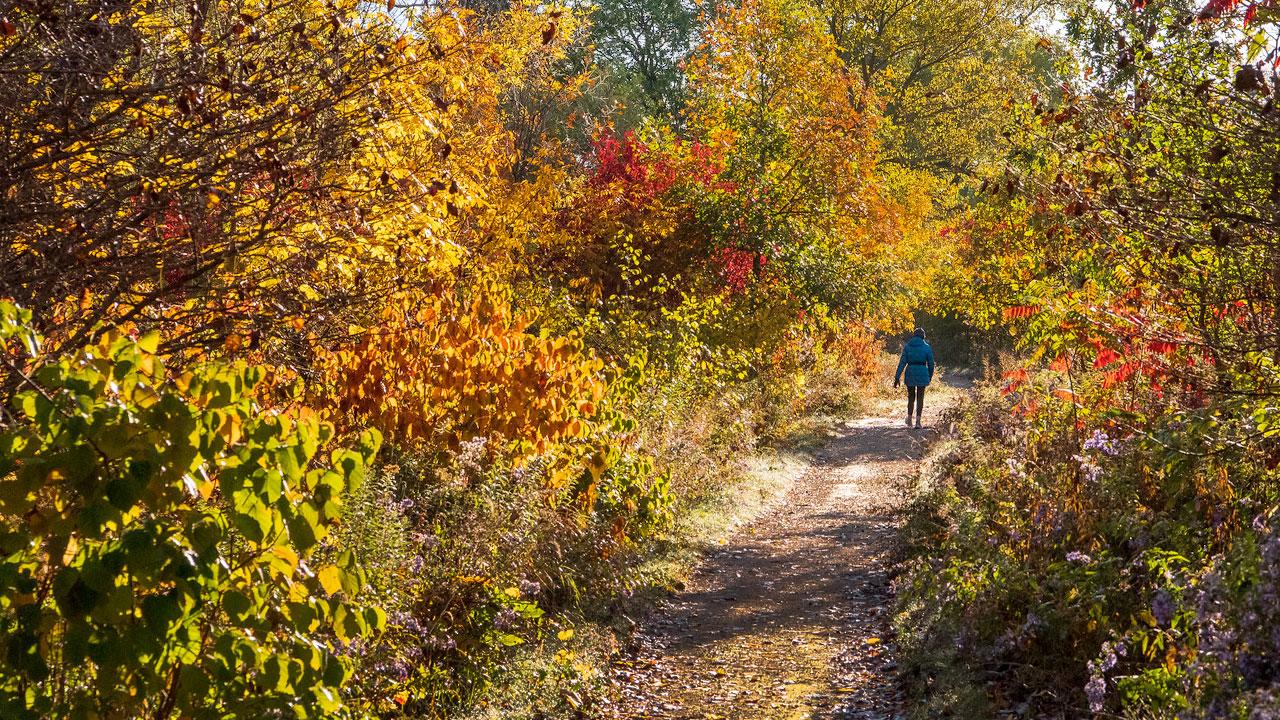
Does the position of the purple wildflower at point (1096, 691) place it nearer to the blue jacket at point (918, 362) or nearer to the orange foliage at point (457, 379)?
the orange foliage at point (457, 379)

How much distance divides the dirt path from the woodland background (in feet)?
1.14

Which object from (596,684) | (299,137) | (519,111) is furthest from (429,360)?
(519,111)

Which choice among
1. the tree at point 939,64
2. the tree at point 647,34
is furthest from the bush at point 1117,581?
the tree at point 647,34

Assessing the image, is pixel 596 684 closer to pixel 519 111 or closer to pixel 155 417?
pixel 155 417

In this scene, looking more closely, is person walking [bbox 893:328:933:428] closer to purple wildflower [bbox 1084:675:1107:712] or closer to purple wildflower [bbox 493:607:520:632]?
purple wildflower [bbox 493:607:520:632]

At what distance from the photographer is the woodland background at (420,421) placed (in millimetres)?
2844

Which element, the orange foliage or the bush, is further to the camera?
the orange foliage

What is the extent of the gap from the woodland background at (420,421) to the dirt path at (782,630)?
13.7 inches

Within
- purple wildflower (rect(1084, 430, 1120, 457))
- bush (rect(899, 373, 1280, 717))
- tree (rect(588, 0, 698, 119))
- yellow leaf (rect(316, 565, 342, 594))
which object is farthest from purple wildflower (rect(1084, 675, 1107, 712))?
tree (rect(588, 0, 698, 119))

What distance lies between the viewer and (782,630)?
8438 millimetres

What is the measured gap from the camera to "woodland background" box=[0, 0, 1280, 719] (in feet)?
9.33

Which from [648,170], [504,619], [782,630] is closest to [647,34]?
[648,170]

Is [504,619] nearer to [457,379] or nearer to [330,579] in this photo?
[457,379]

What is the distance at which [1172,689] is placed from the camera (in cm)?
430
